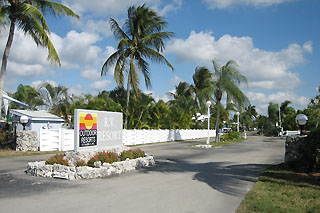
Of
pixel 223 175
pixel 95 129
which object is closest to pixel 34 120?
pixel 95 129

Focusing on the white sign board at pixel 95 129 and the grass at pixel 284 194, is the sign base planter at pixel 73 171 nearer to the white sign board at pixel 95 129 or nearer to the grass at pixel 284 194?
the white sign board at pixel 95 129

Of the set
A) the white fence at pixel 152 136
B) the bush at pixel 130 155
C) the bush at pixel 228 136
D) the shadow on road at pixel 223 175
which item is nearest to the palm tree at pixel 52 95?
the white fence at pixel 152 136

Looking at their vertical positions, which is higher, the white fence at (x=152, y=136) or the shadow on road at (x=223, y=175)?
the white fence at (x=152, y=136)

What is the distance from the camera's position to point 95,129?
11828 millimetres

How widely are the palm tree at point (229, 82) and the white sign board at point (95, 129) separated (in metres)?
16.3

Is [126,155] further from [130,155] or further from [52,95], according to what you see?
[52,95]

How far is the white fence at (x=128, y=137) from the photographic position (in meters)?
18.4

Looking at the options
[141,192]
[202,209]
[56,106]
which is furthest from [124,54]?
[202,209]

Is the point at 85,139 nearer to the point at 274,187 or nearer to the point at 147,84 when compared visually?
the point at 274,187

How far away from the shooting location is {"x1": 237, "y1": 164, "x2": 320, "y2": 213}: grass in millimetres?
6200

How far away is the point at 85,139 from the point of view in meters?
11.2

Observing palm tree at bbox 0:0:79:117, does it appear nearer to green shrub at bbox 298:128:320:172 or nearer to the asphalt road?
the asphalt road

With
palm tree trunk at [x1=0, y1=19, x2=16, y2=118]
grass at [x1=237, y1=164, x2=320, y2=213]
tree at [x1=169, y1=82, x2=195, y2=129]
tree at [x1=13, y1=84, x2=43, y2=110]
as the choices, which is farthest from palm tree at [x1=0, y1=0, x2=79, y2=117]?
tree at [x1=169, y1=82, x2=195, y2=129]

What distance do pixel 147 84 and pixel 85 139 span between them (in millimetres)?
14204
